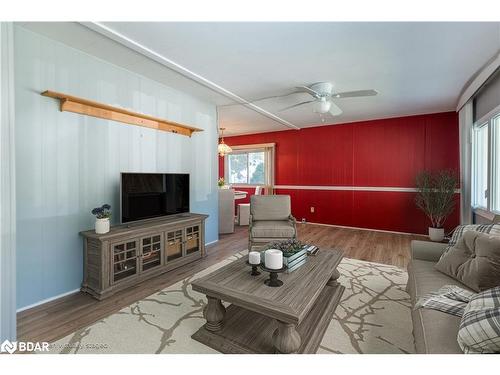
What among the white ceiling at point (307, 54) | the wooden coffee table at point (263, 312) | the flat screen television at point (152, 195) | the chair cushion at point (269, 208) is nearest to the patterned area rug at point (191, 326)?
the wooden coffee table at point (263, 312)

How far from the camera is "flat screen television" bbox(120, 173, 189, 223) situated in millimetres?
2725

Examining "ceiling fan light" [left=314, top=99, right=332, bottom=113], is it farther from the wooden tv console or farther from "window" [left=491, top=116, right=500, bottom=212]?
the wooden tv console

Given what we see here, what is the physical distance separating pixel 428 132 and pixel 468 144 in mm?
1012

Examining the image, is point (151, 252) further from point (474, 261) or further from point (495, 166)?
point (495, 166)

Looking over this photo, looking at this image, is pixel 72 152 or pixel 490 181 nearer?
pixel 72 152

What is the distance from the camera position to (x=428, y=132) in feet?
→ 15.4

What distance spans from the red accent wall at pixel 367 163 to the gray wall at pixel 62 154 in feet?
13.1

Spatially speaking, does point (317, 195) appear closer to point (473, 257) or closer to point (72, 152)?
point (473, 257)

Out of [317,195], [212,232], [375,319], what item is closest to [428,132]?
[317,195]

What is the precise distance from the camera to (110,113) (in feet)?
8.86

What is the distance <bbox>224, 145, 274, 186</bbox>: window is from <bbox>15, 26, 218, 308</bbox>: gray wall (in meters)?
3.97

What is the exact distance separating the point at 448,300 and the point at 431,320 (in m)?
0.24

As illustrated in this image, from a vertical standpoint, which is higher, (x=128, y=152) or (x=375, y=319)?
(x=128, y=152)

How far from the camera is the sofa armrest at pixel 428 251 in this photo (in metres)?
2.19
